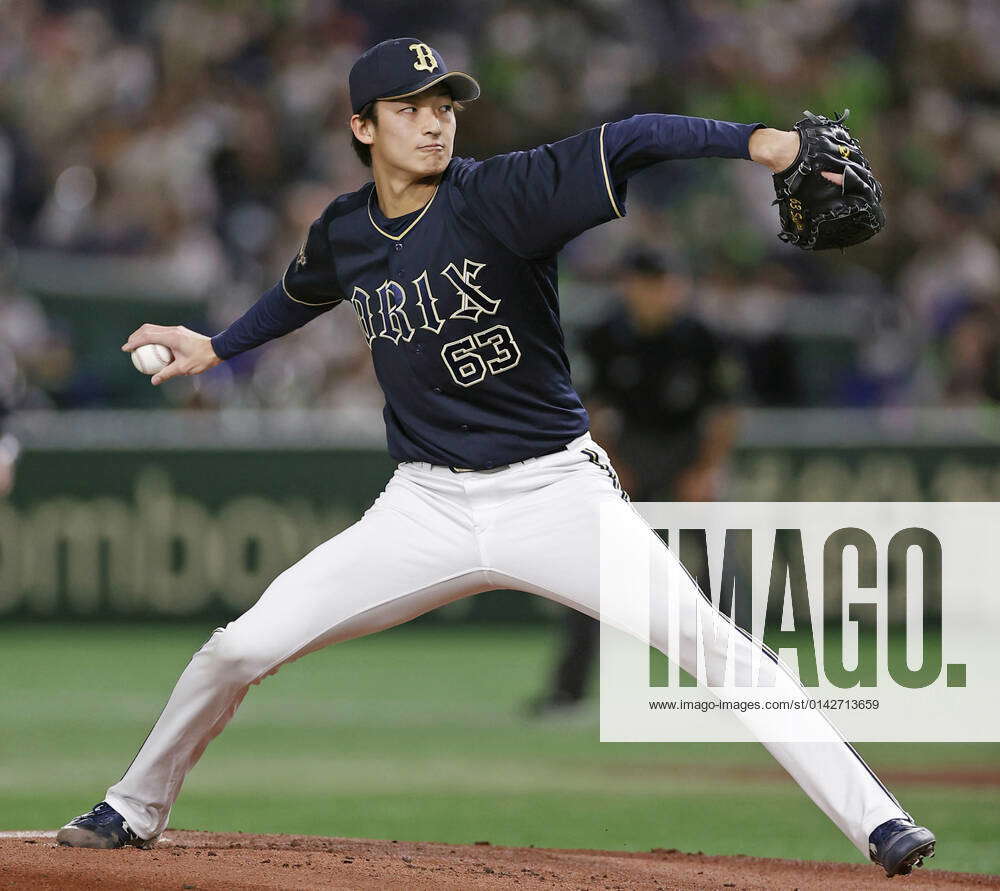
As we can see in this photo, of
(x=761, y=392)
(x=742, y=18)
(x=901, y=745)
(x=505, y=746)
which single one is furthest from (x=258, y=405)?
(x=742, y=18)

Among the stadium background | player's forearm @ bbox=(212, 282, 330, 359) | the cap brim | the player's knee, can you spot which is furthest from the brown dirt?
the cap brim

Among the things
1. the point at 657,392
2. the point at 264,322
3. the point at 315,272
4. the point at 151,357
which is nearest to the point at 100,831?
the point at 151,357

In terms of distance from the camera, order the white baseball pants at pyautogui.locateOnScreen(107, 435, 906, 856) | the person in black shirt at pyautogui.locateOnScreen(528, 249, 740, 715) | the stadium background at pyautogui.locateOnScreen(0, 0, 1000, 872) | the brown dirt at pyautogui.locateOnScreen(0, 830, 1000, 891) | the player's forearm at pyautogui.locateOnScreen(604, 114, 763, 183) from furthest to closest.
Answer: the person in black shirt at pyautogui.locateOnScreen(528, 249, 740, 715) → the stadium background at pyautogui.locateOnScreen(0, 0, 1000, 872) → the white baseball pants at pyautogui.locateOnScreen(107, 435, 906, 856) → the brown dirt at pyautogui.locateOnScreen(0, 830, 1000, 891) → the player's forearm at pyautogui.locateOnScreen(604, 114, 763, 183)

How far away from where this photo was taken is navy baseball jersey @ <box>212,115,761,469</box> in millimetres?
4324

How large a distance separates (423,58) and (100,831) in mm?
2356

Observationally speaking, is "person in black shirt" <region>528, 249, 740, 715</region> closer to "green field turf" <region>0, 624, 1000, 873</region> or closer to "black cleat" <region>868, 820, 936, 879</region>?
"green field turf" <region>0, 624, 1000, 873</region>

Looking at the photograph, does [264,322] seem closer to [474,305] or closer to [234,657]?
[474,305]

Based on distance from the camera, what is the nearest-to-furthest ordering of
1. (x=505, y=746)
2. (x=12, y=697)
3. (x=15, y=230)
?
(x=505, y=746) → (x=12, y=697) → (x=15, y=230)

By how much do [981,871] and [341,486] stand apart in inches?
267

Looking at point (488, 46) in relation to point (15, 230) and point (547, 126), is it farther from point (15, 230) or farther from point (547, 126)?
point (15, 230)

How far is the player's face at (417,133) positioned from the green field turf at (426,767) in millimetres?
2450

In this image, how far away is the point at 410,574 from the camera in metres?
4.50

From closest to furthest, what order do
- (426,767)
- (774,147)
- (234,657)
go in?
(774,147)
(234,657)
(426,767)

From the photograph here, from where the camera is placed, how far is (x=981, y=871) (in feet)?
17.0
